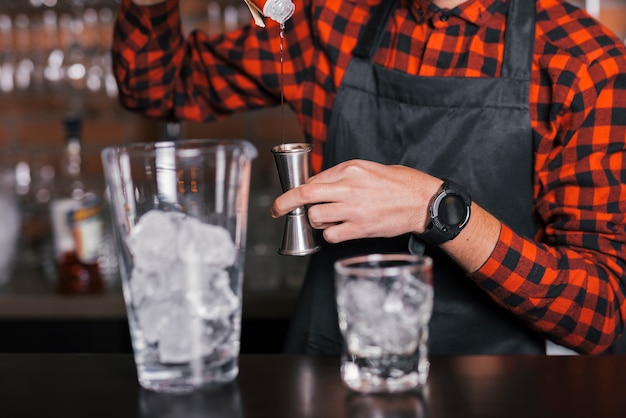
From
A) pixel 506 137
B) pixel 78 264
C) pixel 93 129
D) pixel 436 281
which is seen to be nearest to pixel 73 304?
pixel 78 264

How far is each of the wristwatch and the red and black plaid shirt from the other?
0.37ft

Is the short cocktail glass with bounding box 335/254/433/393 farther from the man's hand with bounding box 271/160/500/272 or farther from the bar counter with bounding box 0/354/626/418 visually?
the man's hand with bounding box 271/160/500/272

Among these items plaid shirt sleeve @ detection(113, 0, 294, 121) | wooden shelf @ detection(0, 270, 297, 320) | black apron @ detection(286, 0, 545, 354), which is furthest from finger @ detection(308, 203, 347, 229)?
wooden shelf @ detection(0, 270, 297, 320)

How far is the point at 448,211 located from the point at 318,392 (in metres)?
0.38

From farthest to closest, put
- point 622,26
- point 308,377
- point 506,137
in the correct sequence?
point 622,26 → point 506,137 → point 308,377

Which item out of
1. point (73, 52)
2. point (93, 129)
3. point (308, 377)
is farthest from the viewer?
point (93, 129)

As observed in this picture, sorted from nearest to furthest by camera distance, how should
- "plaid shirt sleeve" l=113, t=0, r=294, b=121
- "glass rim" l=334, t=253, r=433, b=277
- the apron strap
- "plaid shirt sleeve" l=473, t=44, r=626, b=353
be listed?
"glass rim" l=334, t=253, r=433, b=277, "plaid shirt sleeve" l=473, t=44, r=626, b=353, the apron strap, "plaid shirt sleeve" l=113, t=0, r=294, b=121

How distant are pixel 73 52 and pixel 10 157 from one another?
49 centimetres

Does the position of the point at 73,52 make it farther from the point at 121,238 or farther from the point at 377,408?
the point at 377,408

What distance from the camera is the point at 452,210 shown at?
1155mm

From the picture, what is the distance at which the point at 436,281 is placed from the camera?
56.1 inches

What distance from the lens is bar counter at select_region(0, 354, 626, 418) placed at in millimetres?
803

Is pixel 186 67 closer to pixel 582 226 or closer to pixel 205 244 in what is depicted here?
pixel 582 226

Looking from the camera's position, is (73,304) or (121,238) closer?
(121,238)
